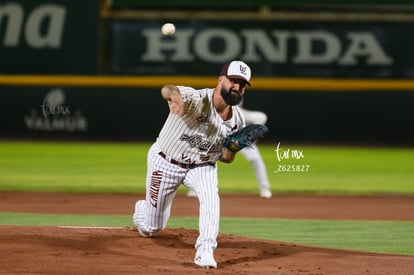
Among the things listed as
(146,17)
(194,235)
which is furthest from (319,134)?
(194,235)

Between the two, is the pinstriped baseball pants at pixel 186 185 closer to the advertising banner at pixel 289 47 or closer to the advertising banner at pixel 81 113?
the advertising banner at pixel 81 113

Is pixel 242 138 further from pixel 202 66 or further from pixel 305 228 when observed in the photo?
pixel 202 66

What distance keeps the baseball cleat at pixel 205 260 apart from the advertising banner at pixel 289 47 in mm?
13145

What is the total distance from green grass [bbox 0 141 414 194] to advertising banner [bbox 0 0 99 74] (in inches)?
→ 66.1

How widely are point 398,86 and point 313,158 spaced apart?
2772 millimetres


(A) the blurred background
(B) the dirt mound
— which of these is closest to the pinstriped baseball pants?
(B) the dirt mound

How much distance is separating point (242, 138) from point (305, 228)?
2967mm

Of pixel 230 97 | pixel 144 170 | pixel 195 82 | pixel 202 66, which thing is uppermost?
pixel 202 66

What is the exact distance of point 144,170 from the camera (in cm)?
1580

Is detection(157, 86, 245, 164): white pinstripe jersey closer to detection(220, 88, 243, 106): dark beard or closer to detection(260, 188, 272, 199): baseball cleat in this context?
detection(220, 88, 243, 106): dark beard

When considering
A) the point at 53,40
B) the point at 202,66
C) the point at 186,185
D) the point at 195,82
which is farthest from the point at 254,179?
the point at 186,185

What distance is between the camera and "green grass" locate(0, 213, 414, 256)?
856cm

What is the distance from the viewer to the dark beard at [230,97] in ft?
22.4

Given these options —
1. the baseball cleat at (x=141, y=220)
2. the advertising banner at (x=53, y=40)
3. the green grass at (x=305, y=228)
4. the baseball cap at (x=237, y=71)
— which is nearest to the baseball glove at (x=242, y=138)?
the baseball cap at (x=237, y=71)
